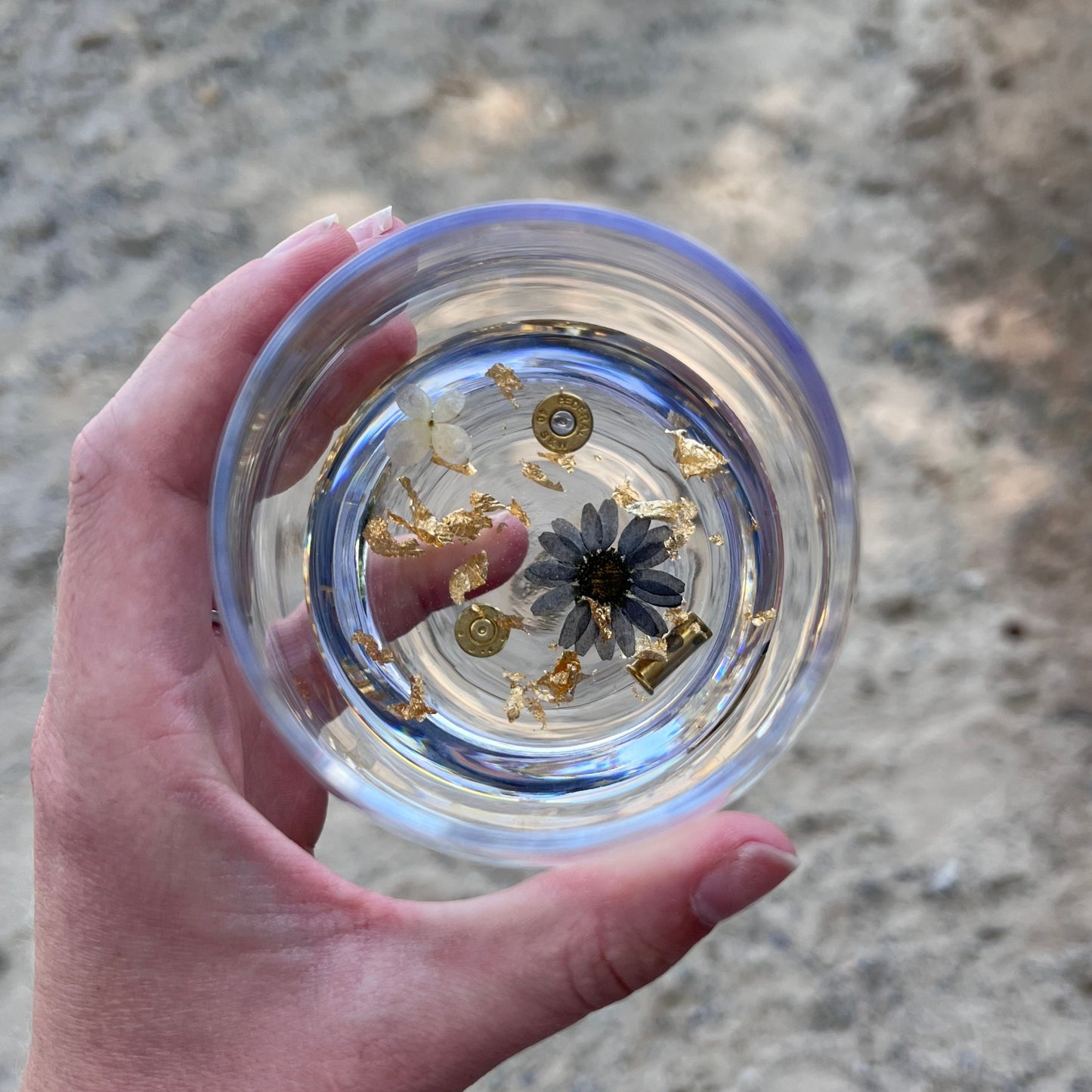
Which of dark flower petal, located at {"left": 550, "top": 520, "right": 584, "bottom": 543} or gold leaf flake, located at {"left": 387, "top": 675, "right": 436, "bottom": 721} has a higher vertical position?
dark flower petal, located at {"left": 550, "top": 520, "right": 584, "bottom": 543}

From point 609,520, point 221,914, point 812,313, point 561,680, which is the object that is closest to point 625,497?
point 609,520

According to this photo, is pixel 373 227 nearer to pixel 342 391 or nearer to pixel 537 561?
pixel 342 391

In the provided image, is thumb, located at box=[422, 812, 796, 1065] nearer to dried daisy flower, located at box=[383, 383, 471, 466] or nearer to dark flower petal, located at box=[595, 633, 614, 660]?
dark flower petal, located at box=[595, 633, 614, 660]

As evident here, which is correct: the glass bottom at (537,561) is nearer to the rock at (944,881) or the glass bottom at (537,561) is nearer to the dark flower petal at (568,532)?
the dark flower petal at (568,532)

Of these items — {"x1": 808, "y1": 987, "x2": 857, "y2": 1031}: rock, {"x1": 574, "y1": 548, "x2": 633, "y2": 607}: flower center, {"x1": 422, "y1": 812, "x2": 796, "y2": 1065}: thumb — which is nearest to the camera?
{"x1": 422, "y1": 812, "x2": 796, "y2": 1065}: thumb

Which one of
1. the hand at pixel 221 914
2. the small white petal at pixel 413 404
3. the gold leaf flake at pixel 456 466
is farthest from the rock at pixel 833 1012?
the small white petal at pixel 413 404

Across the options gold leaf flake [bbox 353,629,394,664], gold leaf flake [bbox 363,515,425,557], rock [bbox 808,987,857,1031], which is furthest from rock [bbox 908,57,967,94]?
rock [bbox 808,987,857,1031]
